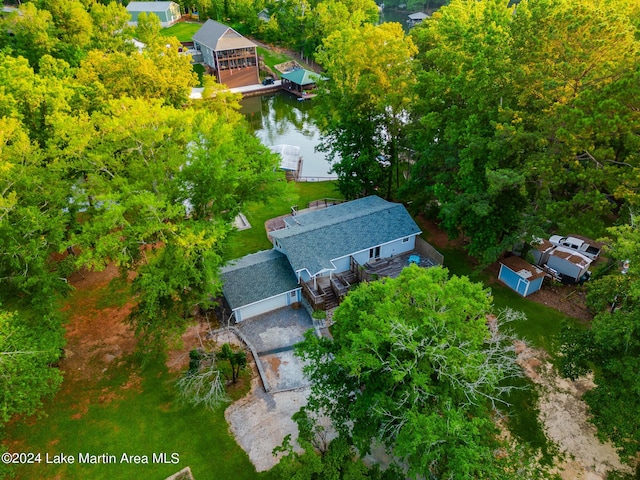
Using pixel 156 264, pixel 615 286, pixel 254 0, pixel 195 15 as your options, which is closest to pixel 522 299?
pixel 615 286

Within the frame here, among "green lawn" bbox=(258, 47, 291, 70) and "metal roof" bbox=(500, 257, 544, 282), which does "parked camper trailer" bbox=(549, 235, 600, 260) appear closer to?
"metal roof" bbox=(500, 257, 544, 282)

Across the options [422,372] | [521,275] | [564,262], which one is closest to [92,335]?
[422,372]

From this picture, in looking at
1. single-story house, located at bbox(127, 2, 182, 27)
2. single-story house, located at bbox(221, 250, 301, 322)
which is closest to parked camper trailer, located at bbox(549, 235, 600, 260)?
single-story house, located at bbox(221, 250, 301, 322)

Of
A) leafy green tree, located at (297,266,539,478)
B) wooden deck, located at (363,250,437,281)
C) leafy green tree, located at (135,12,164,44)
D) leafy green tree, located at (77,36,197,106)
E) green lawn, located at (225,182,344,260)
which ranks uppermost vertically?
leafy green tree, located at (135,12,164,44)

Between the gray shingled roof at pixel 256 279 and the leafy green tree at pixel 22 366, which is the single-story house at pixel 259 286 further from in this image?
the leafy green tree at pixel 22 366

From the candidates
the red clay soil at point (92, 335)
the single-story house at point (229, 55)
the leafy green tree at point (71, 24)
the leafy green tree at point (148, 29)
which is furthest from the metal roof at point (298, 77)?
the red clay soil at point (92, 335)

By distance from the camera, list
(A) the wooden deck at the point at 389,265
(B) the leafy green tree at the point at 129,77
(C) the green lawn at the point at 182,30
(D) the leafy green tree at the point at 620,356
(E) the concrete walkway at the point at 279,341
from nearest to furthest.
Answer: (D) the leafy green tree at the point at 620,356
(E) the concrete walkway at the point at 279,341
(A) the wooden deck at the point at 389,265
(B) the leafy green tree at the point at 129,77
(C) the green lawn at the point at 182,30

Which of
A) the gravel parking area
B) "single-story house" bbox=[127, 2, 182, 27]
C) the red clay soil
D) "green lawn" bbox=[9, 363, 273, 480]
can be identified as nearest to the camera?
"green lawn" bbox=[9, 363, 273, 480]
